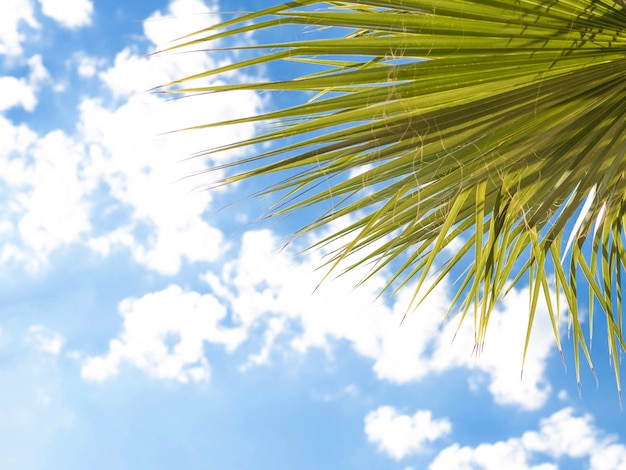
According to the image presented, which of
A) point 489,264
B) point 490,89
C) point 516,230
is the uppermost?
point 516,230

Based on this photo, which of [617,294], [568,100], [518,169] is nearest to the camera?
[568,100]

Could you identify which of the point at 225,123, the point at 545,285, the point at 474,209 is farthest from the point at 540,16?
the point at 545,285

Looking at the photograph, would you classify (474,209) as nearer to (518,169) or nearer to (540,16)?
(518,169)

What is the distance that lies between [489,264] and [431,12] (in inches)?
26.4

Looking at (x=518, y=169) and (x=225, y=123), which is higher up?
(x=518, y=169)

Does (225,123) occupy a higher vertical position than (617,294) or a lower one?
lower

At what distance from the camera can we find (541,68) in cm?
145

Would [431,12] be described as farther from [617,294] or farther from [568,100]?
[617,294]

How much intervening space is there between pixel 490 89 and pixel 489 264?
1.56 ft

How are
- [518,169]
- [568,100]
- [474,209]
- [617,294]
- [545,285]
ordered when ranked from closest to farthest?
[568,100] → [518,169] → [474,209] → [545,285] → [617,294]

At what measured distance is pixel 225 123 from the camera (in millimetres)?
1363

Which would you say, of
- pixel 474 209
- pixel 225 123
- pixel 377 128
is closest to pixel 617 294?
pixel 474 209

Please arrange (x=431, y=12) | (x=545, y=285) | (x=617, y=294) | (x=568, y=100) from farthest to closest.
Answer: (x=617, y=294) → (x=545, y=285) → (x=568, y=100) → (x=431, y=12)

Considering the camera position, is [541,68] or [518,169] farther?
[518,169]
